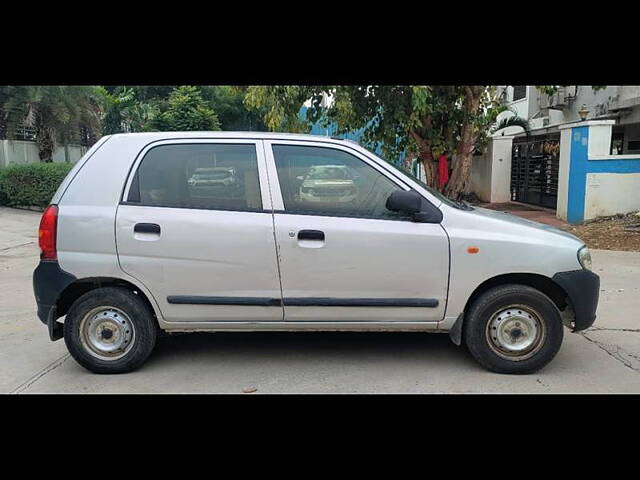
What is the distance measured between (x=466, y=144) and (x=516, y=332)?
694cm

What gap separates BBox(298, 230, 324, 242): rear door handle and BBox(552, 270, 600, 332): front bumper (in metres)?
1.87

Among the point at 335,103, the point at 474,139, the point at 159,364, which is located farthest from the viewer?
the point at 474,139

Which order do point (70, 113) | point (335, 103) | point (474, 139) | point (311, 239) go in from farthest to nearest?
point (70, 113) → point (474, 139) → point (335, 103) → point (311, 239)

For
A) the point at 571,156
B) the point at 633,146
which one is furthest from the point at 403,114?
the point at 633,146

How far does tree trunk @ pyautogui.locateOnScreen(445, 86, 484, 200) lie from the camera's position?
9.50 meters

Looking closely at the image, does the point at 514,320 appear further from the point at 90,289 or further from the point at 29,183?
the point at 29,183

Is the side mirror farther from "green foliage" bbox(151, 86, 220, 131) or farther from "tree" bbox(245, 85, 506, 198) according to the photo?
"green foliage" bbox(151, 86, 220, 131)

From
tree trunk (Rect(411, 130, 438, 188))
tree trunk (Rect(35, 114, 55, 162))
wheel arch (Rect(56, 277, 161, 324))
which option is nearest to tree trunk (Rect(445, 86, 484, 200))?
tree trunk (Rect(411, 130, 438, 188))

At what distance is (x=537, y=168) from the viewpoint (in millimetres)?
14961

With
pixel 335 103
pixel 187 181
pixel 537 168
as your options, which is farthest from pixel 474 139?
pixel 187 181

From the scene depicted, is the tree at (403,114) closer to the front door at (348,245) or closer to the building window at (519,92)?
the front door at (348,245)

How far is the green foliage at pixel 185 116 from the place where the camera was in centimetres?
2130

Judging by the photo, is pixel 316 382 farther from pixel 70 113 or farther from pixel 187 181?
pixel 70 113

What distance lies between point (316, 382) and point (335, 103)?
574cm
